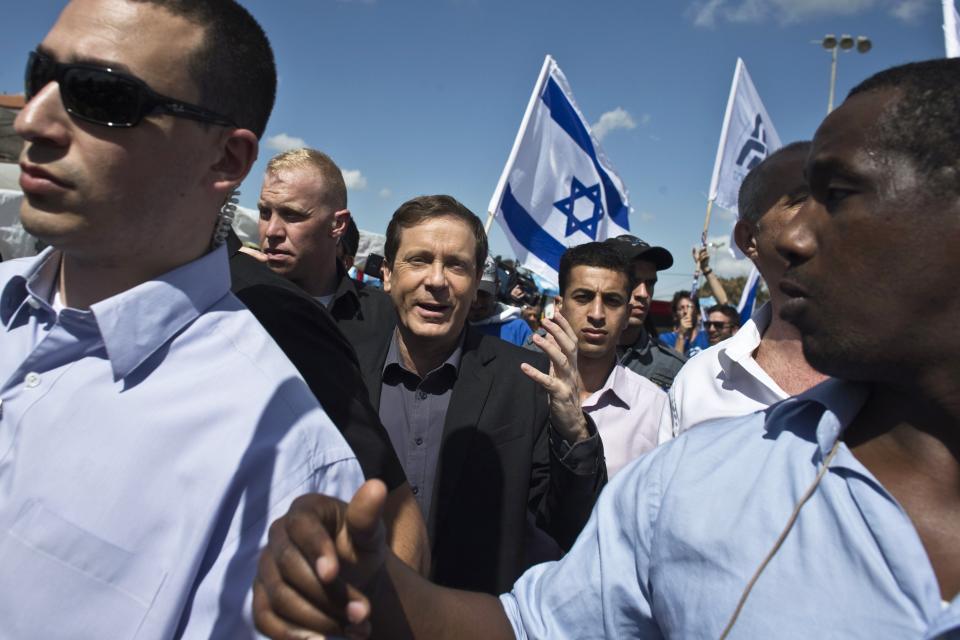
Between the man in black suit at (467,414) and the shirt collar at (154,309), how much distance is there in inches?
44.8

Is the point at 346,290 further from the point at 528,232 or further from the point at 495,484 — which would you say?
the point at 528,232

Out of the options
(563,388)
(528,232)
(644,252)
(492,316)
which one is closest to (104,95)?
(563,388)

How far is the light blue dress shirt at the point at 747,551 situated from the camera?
0.96m

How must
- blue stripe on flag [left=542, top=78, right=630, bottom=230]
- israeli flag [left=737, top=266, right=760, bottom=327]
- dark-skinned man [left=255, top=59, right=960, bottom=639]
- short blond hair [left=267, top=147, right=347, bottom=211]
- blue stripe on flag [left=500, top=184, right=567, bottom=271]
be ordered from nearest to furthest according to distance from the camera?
1. dark-skinned man [left=255, top=59, right=960, bottom=639]
2. short blond hair [left=267, top=147, right=347, bottom=211]
3. blue stripe on flag [left=500, top=184, right=567, bottom=271]
4. blue stripe on flag [left=542, top=78, right=630, bottom=230]
5. israeli flag [left=737, top=266, right=760, bottom=327]

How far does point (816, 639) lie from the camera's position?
967mm

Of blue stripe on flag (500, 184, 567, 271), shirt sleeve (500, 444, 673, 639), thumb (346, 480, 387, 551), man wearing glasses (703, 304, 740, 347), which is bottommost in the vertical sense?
shirt sleeve (500, 444, 673, 639)

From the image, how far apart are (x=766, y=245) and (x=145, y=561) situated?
208 cm

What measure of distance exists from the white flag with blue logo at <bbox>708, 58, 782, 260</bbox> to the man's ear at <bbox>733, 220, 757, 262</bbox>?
4.18 metres

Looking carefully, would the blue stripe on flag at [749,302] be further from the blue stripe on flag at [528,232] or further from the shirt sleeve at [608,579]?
the shirt sleeve at [608,579]

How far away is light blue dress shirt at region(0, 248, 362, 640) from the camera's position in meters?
1.02

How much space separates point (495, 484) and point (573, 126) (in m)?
4.77

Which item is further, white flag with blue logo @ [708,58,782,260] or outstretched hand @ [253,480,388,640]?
white flag with blue logo @ [708,58,782,260]

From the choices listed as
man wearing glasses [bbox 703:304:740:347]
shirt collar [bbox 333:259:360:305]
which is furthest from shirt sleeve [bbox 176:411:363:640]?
man wearing glasses [bbox 703:304:740:347]

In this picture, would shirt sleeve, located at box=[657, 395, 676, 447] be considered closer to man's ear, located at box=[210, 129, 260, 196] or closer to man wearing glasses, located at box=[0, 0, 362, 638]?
man wearing glasses, located at box=[0, 0, 362, 638]
